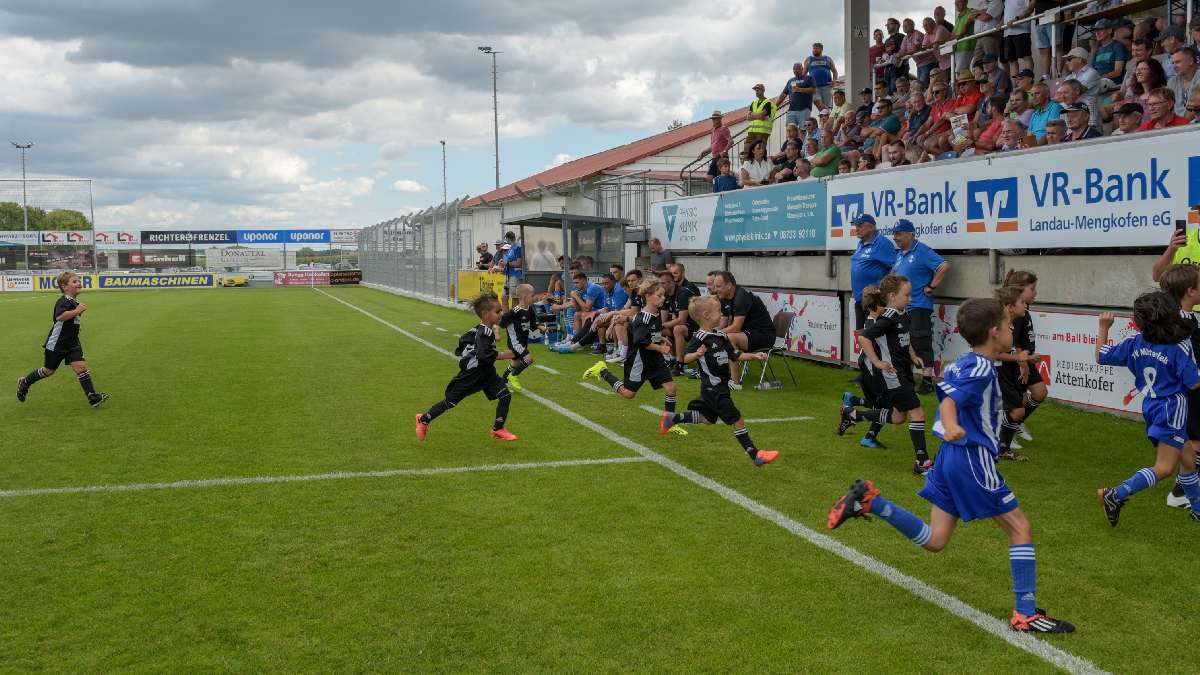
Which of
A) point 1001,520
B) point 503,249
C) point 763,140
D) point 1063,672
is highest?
point 763,140

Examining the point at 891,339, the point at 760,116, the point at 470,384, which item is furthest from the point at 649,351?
the point at 760,116

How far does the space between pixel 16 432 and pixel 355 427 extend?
3370 millimetres

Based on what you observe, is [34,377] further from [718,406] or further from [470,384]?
[718,406]

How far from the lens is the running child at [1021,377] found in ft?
25.9

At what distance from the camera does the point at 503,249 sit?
25.2 meters

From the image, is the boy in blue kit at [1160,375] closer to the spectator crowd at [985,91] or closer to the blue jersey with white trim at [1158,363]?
the blue jersey with white trim at [1158,363]

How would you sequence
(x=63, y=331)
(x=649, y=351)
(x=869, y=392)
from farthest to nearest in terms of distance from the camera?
(x=63, y=331)
(x=649, y=351)
(x=869, y=392)

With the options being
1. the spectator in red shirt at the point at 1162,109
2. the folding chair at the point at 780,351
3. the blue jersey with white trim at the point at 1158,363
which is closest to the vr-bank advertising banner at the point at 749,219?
the folding chair at the point at 780,351

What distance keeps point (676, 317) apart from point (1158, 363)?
860 centimetres

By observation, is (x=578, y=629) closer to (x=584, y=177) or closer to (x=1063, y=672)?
(x=1063, y=672)

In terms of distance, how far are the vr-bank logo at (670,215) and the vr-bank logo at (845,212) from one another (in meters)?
5.30

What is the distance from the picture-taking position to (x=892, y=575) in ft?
17.3

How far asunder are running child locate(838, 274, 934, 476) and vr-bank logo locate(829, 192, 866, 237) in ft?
18.5

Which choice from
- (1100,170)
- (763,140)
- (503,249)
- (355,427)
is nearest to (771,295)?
(763,140)
